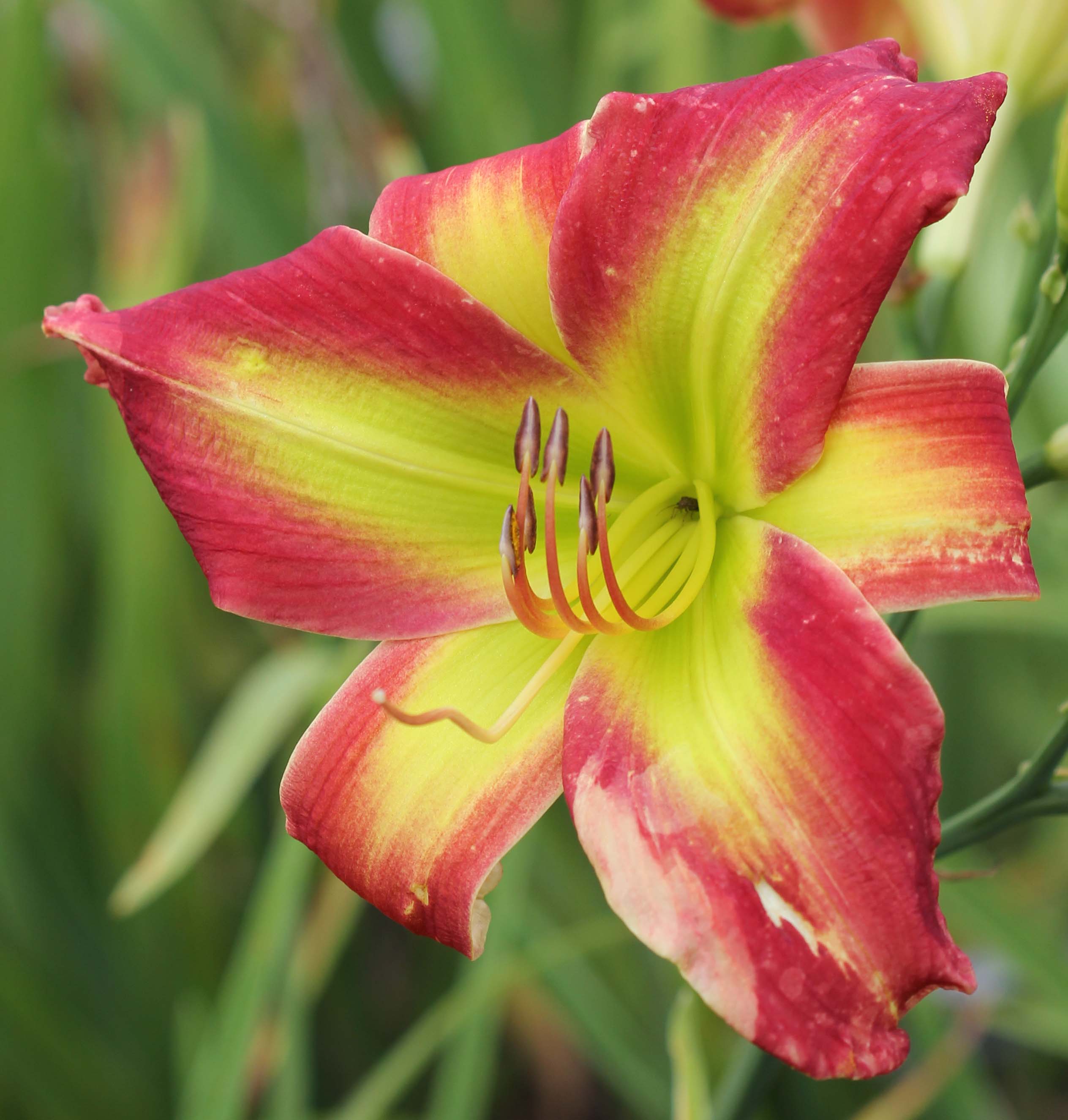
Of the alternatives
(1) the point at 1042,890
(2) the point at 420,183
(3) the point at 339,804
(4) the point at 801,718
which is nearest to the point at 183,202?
(2) the point at 420,183

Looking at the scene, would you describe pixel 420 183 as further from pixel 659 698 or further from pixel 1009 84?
pixel 1009 84

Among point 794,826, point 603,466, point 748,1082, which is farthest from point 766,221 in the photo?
point 748,1082

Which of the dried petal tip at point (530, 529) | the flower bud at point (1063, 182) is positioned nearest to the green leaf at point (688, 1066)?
the dried petal tip at point (530, 529)

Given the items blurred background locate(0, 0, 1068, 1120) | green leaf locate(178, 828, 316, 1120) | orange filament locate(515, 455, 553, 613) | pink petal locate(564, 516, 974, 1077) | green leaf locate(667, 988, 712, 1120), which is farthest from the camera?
blurred background locate(0, 0, 1068, 1120)

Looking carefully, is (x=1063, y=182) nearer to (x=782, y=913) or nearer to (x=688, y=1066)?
(x=782, y=913)

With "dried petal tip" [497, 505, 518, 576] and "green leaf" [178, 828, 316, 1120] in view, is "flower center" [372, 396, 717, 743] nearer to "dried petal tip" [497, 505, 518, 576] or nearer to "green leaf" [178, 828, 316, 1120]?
"dried petal tip" [497, 505, 518, 576]

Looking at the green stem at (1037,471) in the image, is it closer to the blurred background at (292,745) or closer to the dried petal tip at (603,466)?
the dried petal tip at (603,466)

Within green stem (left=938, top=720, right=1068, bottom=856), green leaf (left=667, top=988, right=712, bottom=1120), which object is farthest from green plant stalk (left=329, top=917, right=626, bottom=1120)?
green stem (left=938, top=720, right=1068, bottom=856)

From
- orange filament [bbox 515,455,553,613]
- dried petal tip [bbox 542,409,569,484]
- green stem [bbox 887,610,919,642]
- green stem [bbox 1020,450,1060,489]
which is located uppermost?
dried petal tip [bbox 542,409,569,484]
